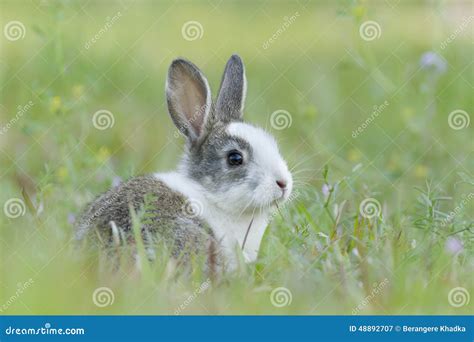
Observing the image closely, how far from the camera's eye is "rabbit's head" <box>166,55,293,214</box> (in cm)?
767

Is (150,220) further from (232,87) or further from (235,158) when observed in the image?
(232,87)

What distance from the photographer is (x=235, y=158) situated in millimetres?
7812

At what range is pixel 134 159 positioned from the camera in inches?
404

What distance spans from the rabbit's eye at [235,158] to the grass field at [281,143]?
1.85ft

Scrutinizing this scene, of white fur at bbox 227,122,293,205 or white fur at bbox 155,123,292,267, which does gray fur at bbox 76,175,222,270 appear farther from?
white fur at bbox 227,122,293,205

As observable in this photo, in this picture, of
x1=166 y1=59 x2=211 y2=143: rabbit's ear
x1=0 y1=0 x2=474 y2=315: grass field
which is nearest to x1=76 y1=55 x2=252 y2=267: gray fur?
x1=166 y1=59 x2=211 y2=143: rabbit's ear

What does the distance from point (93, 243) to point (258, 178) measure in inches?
60.7

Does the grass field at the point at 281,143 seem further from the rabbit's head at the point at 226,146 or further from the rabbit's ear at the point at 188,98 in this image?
the rabbit's ear at the point at 188,98

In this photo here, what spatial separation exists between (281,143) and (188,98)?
7.67 ft

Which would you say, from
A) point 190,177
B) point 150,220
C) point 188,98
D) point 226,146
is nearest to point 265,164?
point 226,146

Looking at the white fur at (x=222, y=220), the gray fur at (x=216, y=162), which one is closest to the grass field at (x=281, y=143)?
the white fur at (x=222, y=220)
